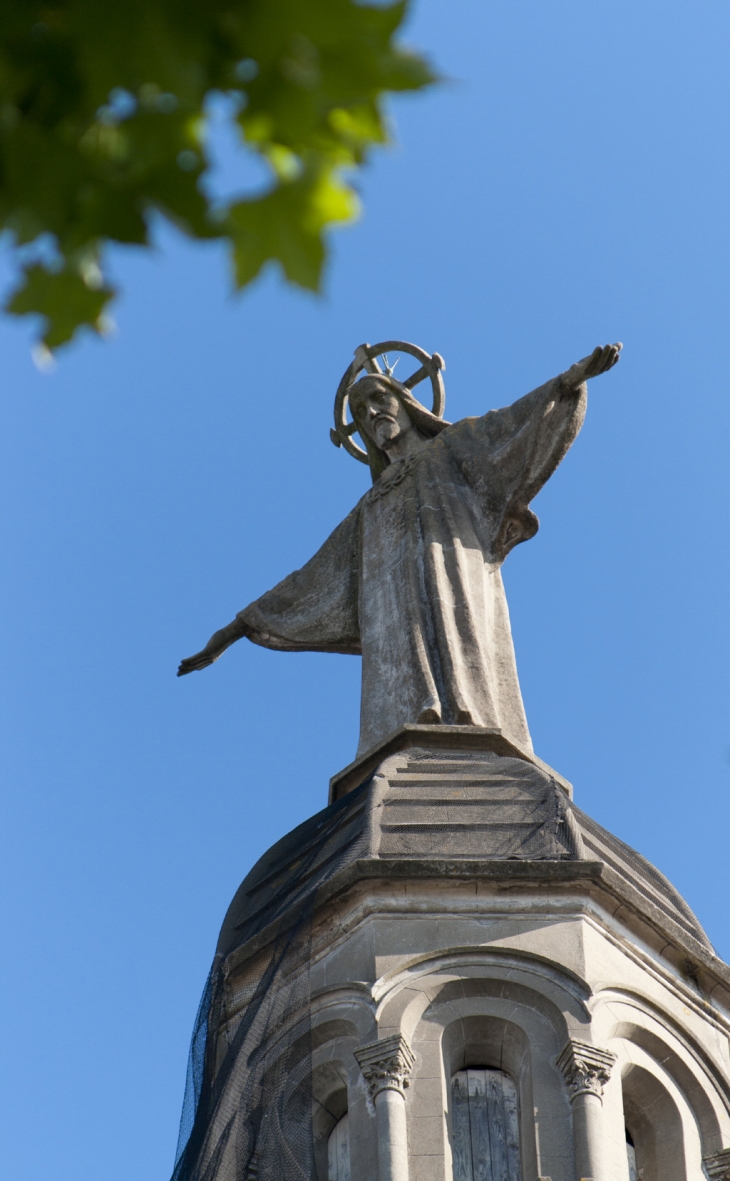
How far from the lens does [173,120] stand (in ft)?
13.5

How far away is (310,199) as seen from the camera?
4.11 metres

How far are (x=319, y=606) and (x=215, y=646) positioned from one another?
0.97m

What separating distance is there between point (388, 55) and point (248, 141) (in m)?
0.33

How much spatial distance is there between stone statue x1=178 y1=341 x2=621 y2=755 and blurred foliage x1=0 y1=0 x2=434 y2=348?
933cm

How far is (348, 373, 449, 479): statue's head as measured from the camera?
15.8m

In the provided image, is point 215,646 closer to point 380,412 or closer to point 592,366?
point 380,412

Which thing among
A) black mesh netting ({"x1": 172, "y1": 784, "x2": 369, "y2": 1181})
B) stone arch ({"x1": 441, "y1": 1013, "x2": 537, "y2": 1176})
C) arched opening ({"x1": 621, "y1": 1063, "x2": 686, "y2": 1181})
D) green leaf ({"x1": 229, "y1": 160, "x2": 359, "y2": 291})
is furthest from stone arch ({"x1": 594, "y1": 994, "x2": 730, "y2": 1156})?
green leaf ({"x1": 229, "y1": 160, "x2": 359, "y2": 291})

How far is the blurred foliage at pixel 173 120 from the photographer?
3.97 m

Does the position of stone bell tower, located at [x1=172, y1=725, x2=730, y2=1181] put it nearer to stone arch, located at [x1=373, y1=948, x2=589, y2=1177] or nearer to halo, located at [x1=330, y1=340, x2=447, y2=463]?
stone arch, located at [x1=373, y1=948, x2=589, y2=1177]

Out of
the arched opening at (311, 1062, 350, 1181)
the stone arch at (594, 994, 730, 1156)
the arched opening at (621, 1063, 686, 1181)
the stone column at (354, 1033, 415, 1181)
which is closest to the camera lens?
the stone column at (354, 1033, 415, 1181)

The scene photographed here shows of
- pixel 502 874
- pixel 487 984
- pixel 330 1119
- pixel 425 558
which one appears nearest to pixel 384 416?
pixel 425 558

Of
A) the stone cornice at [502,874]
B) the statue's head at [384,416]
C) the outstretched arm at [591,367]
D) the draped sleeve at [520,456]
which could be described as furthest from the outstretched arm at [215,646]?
the stone cornice at [502,874]

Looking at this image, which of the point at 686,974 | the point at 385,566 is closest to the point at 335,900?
the point at 686,974

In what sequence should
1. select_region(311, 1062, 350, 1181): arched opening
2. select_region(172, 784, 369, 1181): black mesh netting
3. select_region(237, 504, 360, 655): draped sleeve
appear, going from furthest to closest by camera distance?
select_region(237, 504, 360, 655): draped sleeve, select_region(311, 1062, 350, 1181): arched opening, select_region(172, 784, 369, 1181): black mesh netting
